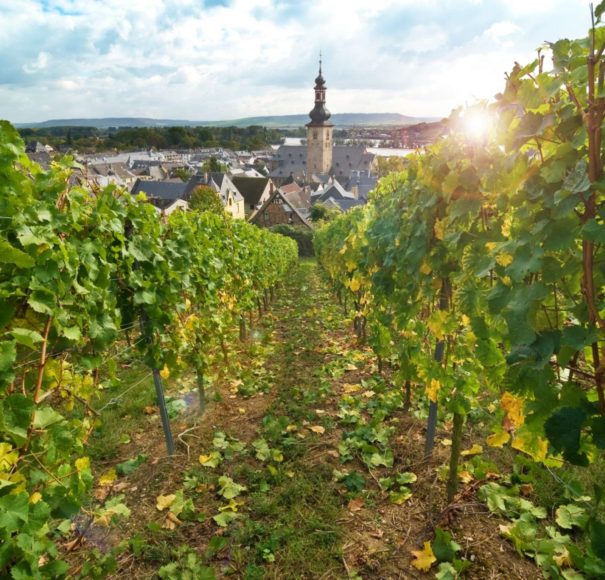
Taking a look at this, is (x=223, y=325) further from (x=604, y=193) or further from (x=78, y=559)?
(x=604, y=193)

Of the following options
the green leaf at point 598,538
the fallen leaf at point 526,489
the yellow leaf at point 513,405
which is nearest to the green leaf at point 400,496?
the fallen leaf at point 526,489

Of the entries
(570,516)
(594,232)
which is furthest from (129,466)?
(594,232)

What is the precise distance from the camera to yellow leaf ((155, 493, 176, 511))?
332 cm

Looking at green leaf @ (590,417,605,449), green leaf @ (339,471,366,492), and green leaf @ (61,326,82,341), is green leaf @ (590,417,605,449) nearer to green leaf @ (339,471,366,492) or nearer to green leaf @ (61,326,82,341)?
green leaf @ (61,326,82,341)

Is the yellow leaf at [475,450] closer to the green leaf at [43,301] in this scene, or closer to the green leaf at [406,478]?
the green leaf at [406,478]

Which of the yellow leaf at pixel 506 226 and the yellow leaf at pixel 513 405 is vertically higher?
the yellow leaf at pixel 506 226

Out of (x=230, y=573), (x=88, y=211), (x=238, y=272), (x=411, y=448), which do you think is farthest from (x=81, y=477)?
(x=238, y=272)

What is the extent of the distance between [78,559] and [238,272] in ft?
17.4

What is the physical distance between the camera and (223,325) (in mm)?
5855

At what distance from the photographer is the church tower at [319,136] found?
80.4 metres

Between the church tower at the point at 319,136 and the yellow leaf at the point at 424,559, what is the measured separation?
83.7 m

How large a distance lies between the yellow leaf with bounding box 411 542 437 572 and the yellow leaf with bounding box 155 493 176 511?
75.0 inches

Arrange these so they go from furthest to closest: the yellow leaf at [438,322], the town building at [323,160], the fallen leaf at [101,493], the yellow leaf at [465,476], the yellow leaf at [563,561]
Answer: the town building at [323,160], the fallen leaf at [101,493], the yellow leaf at [465,476], the yellow leaf at [438,322], the yellow leaf at [563,561]

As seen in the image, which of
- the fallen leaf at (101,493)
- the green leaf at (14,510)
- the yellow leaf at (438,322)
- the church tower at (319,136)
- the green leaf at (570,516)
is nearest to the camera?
the green leaf at (14,510)
